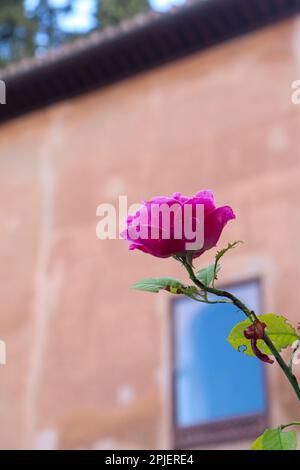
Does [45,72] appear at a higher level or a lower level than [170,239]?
higher

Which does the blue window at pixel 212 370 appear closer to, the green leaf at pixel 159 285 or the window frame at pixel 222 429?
the window frame at pixel 222 429

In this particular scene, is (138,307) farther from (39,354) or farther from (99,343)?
(39,354)

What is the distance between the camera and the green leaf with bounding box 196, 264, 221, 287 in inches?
41.4

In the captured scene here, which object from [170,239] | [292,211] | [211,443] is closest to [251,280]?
[292,211]

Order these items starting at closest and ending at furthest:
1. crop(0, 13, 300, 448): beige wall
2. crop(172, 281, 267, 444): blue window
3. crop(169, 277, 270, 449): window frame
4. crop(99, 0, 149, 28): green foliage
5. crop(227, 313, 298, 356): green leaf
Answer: crop(227, 313, 298, 356): green leaf < crop(169, 277, 270, 449): window frame < crop(172, 281, 267, 444): blue window < crop(0, 13, 300, 448): beige wall < crop(99, 0, 149, 28): green foliage

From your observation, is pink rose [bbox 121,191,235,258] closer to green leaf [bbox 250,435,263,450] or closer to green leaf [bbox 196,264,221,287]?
green leaf [bbox 196,264,221,287]

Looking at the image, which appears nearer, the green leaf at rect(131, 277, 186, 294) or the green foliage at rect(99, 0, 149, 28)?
the green leaf at rect(131, 277, 186, 294)

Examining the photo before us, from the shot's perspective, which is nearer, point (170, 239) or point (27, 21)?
point (170, 239)

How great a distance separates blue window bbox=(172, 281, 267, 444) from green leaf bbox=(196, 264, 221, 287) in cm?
564

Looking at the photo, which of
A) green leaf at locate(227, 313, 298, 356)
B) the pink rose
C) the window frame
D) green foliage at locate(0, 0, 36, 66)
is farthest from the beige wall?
green foliage at locate(0, 0, 36, 66)

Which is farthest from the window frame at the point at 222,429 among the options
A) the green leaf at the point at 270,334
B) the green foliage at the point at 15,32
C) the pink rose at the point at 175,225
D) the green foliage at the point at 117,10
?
the green foliage at the point at 15,32

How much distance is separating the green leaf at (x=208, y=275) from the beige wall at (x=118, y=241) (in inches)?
219
